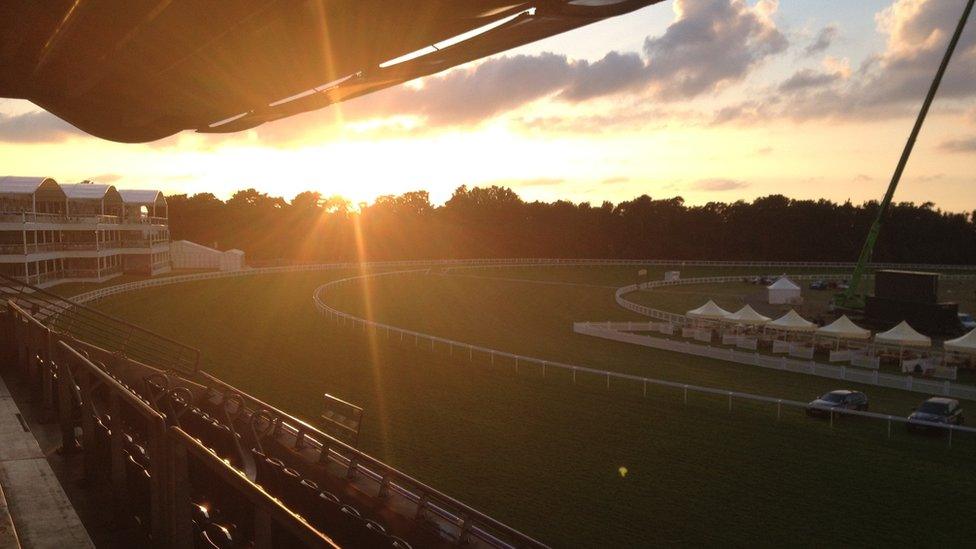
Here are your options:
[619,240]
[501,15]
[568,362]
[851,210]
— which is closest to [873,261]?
[851,210]

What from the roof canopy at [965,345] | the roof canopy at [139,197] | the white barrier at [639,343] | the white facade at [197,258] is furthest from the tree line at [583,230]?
the roof canopy at [965,345]

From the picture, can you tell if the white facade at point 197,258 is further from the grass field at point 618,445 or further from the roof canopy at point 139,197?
the grass field at point 618,445

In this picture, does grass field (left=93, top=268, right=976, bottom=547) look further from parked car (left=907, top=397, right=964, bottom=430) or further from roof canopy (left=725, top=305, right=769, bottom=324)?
roof canopy (left=725, top=305, right=769, bottom=324)

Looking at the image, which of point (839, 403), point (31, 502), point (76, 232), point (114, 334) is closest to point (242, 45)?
point (31, 502)

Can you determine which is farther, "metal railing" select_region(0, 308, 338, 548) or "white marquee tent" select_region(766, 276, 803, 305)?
"white marquee tent" select_region(766, 276, 803, 305)

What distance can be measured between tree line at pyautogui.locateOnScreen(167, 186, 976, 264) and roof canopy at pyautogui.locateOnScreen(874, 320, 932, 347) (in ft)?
233

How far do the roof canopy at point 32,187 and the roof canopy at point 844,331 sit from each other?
4155cm

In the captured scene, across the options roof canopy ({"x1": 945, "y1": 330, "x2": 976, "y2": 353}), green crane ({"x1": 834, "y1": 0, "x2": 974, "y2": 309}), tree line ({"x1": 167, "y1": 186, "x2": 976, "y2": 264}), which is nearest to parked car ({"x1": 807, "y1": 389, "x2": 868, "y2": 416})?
roof canopy ({"x1": 945, "y1": 330, "x2": 976, "y2": 353})

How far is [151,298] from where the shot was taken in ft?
133

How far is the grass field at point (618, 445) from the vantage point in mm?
11961

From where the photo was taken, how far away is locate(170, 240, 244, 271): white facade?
222 feet

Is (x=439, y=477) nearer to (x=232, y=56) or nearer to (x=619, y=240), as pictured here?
(x=232, y=56)

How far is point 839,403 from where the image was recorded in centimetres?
1850

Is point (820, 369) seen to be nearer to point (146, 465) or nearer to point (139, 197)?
point (146, 465)
